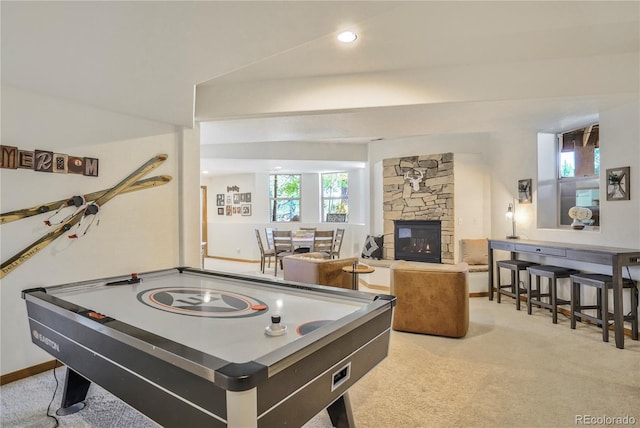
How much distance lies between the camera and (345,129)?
4.76 metres

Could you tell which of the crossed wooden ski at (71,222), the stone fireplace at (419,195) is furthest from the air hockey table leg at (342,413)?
the stone fireplace at (419,195)

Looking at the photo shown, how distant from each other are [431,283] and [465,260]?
2.52 metres

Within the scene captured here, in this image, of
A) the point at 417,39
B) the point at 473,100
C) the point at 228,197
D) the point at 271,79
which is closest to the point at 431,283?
the point at 473,100

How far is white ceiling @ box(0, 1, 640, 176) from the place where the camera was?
1.91m

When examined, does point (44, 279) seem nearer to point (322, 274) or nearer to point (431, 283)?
point (322, 274)

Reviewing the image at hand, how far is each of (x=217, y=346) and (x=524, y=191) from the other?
5.14m

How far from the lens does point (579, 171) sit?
456cm

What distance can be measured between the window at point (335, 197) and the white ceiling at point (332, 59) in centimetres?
455

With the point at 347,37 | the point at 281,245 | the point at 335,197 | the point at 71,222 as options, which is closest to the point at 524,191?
the point at 347,37

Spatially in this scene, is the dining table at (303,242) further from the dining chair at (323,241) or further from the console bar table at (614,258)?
the console bar table at (614,258)

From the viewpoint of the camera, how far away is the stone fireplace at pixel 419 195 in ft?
20.0

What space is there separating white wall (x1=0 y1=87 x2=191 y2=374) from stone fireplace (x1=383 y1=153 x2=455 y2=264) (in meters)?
4.18

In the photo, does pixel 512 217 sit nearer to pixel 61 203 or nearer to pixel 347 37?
pixel 347 37

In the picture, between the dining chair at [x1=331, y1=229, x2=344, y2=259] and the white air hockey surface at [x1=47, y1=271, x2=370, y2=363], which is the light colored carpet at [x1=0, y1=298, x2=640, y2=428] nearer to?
the white air hockey surface at [x1=47, y1=271, x2=370, y2=363]
